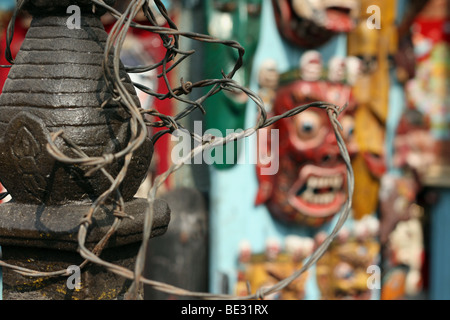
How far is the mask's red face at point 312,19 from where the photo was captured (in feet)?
8.02

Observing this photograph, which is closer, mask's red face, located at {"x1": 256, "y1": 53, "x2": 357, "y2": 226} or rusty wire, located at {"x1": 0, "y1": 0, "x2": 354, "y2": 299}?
rusty wire, located at {"x1": 0, "y1": 0, "x2": 354, "y2": 299}

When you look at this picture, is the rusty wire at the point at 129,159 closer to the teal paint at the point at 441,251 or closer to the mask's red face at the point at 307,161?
the mask's red face at the point at 307,161

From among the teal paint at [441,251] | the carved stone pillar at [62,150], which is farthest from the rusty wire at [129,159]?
the teal paint at [441,251]

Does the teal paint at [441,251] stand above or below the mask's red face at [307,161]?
below

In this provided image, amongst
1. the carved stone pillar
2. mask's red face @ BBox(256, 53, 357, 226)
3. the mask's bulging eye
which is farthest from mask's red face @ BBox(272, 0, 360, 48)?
the carved stone pillar

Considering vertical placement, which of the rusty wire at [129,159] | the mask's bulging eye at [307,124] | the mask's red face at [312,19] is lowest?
the rusty wire at [129,159]

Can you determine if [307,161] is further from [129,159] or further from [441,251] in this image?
[129,159]

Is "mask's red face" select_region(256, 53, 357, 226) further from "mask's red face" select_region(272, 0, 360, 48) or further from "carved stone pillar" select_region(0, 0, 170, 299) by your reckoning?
"carved stone pillar" select_region(0, 0, 170, 299)

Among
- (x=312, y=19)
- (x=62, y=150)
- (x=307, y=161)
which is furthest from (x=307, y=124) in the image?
(x=62, y=150)

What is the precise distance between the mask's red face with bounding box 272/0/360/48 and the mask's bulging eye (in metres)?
0.44

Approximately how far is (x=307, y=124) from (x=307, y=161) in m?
0.19

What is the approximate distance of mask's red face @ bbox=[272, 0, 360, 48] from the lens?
2.44 metres

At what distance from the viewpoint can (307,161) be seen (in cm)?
246

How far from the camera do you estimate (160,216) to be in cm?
86
